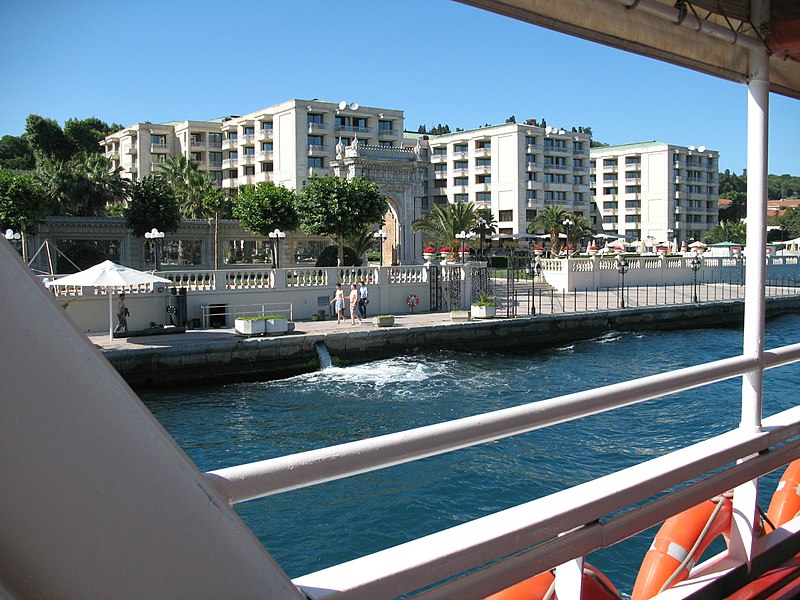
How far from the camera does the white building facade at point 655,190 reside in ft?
233

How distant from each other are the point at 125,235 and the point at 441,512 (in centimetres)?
3461

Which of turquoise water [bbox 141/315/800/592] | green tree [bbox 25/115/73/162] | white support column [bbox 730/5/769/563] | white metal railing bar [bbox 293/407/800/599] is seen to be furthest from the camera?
green tree [bbox 25/115/73/162]

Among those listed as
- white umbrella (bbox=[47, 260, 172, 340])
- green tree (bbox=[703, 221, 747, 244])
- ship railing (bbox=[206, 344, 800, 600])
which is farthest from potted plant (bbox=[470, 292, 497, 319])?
green tree (bbox=[703, 221, 747, 244])

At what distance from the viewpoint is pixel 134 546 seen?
3.65ft

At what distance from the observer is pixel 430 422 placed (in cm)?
1387

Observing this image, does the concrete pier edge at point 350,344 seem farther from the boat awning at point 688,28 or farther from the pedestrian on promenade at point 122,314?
the boat awning at point 688,28

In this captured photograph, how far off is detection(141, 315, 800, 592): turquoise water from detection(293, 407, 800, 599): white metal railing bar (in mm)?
4590

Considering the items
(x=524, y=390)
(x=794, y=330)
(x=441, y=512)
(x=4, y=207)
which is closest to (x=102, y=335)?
(x=524, y=390)

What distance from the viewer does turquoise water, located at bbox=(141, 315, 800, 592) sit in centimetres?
879

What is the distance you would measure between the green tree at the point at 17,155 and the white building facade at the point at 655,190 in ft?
169

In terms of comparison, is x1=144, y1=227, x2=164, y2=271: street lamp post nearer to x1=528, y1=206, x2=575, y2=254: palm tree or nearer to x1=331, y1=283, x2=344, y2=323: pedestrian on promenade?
x1=331, y1=283, x2=344, y2=323: pedestrian on promenade

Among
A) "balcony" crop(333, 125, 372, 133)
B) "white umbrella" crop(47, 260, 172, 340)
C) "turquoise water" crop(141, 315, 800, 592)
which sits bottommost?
"turquoise water" crop(141, 315, 800, 592)

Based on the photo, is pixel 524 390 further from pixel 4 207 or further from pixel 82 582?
pixel 4 207

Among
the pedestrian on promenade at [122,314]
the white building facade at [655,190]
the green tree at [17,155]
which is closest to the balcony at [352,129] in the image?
the green tree at [17,155]
